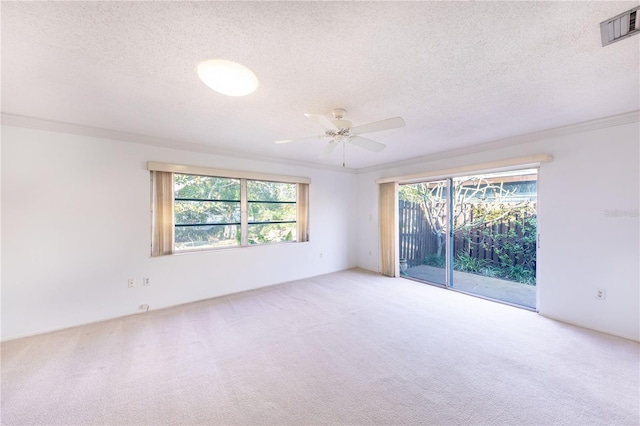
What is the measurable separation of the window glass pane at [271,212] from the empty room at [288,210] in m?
0.06

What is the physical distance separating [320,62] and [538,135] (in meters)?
3.19

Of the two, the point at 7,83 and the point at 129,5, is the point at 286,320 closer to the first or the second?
the point at 129,5

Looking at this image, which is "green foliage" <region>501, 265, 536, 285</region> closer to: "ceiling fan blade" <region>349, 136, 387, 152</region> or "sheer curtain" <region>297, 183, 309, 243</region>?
"ceiling fan blade" <region>349, 136, 387, 152</region>

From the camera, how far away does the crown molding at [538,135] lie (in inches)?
103

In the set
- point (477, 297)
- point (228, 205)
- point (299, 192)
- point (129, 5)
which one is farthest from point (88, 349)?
point (477, 297)

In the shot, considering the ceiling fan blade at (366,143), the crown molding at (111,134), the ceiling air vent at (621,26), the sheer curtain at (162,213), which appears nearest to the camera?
the ceiling air vent at (621,26)

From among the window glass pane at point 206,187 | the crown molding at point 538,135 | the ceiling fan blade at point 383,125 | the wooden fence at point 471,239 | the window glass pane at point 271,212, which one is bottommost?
the wooden fence at point 471,239

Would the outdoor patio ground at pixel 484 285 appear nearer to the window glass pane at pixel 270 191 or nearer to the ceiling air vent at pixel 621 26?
the window glass pane at pixel 270 191

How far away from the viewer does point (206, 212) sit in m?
3.93

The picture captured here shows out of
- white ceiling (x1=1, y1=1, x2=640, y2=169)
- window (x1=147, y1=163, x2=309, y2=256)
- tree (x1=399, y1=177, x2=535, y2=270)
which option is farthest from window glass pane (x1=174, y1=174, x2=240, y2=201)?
tree (x1=399, y1=177, x2=535, y2=270)

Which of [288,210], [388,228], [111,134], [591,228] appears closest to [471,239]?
[388,228]

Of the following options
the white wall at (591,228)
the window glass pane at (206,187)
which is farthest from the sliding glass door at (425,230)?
the window glass pane at (206,187)

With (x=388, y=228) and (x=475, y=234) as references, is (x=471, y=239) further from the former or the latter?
(x=388, y=228)

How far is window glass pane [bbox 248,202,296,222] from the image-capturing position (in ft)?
14.5
